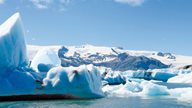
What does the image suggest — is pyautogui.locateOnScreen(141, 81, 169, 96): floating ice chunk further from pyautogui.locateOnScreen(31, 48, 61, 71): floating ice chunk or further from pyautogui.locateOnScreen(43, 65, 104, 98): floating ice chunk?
pyautogui.locateOnScreen(31, 48, 61, 71): floating ice chunk

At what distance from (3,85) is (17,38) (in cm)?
384

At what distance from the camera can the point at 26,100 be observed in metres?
26.2

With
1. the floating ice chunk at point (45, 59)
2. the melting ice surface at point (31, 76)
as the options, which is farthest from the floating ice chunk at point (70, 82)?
the floating ice chunk at point (45, 59)

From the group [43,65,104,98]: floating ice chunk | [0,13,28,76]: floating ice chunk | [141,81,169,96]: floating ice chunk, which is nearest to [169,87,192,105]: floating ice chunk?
[141,81,169,96]: floating ice chunk

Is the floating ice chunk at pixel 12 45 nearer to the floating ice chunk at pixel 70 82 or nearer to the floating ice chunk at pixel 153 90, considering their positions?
the floating ice chunk at pixel 70 82

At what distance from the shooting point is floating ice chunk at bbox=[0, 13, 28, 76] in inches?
1015

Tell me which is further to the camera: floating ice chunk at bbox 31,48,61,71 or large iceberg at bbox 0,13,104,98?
floating ice chunk at bbox 31,48,61,71

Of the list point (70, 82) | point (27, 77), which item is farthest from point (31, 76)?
point (70, 82)

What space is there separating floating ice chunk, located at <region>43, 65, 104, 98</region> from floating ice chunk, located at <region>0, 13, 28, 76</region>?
264 centimetres

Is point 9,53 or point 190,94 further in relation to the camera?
point 190,94

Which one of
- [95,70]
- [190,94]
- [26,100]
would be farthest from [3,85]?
[190,94]

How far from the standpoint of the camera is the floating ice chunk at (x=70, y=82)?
26734mm

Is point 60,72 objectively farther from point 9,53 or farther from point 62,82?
point 9,53

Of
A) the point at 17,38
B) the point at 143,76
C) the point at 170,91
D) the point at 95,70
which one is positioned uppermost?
the point at 17,38
